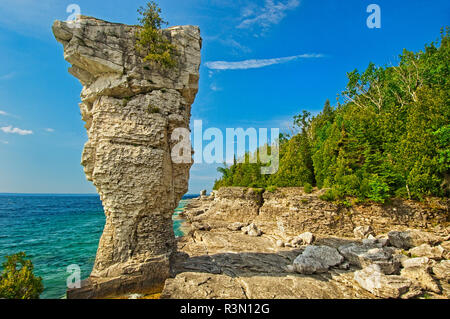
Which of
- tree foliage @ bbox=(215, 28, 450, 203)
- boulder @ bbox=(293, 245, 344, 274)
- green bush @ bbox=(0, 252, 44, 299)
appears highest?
tree foliage @ bbox=(215, 28, 450, 203)

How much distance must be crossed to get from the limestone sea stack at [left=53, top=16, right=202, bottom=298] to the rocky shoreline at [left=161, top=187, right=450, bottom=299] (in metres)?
2.03

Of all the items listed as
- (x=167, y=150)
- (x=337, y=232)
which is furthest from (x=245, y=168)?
(x=167, y=150)

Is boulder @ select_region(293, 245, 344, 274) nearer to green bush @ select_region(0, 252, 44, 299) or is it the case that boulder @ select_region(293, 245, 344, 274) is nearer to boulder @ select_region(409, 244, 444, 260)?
boulder @ select_region(409, 244, 444, 260)

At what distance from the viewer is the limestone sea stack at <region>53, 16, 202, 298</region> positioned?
8.32 meters

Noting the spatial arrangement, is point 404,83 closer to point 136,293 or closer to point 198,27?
point 198,27

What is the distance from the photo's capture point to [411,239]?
12086 millimetres

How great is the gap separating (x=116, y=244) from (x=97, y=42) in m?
8.42

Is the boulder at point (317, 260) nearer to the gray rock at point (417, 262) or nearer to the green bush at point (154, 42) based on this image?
the gray rock at point (417, 262)

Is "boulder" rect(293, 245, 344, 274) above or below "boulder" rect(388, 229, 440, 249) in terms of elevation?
below

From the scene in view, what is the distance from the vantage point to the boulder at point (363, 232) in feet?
48.6

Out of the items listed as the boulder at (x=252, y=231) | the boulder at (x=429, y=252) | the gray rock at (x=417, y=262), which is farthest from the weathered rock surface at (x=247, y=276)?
the boulder at (x=429, y=252)

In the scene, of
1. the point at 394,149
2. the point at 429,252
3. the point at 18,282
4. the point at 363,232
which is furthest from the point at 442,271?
the point at 18,282

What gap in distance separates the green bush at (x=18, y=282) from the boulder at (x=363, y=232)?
17.8 meters

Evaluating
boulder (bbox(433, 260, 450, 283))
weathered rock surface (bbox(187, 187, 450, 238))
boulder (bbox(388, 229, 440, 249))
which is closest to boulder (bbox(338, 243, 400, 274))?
boulder (bbox(433, 260, 450, 283))
